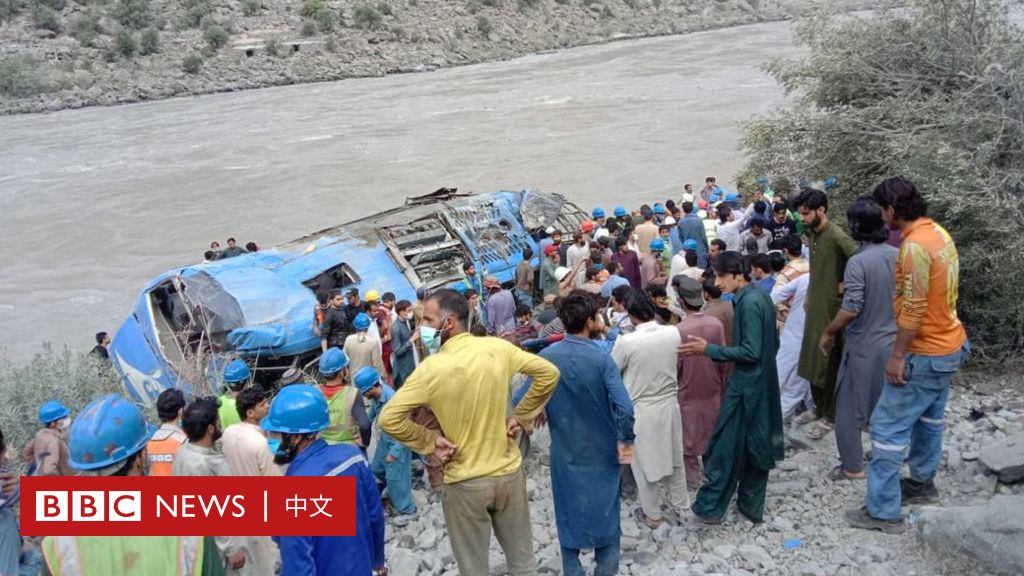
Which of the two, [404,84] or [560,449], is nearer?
[560,449]

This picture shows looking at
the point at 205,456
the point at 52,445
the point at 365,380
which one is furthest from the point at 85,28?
the point at 205,456

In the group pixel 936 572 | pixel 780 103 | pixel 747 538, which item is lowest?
pixel 780 103

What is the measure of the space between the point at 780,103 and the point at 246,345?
22399mm

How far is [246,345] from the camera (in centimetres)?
834

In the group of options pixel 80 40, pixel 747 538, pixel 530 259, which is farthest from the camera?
pixel 80 40

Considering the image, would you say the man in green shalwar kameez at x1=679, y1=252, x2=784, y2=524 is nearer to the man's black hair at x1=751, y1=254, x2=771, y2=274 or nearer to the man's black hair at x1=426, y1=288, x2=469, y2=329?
the man's black hair at x1=751, y1=254, x2=771, y2=274

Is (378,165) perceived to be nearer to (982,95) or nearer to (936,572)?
(982,95)

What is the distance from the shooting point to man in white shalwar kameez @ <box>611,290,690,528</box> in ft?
14.6

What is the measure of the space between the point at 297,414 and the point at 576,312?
56.3 inches

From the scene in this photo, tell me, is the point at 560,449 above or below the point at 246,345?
above

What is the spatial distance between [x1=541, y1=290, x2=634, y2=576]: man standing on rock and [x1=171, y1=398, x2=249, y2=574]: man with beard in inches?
61.1

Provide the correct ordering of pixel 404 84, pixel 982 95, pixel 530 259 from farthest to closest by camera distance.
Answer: pixel 404 84
pixel 530 259
pixel 982 95

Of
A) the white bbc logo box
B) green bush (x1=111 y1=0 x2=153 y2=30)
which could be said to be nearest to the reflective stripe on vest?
the white bbc logo box

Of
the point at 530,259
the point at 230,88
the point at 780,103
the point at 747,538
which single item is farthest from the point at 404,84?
the point at 747,538
